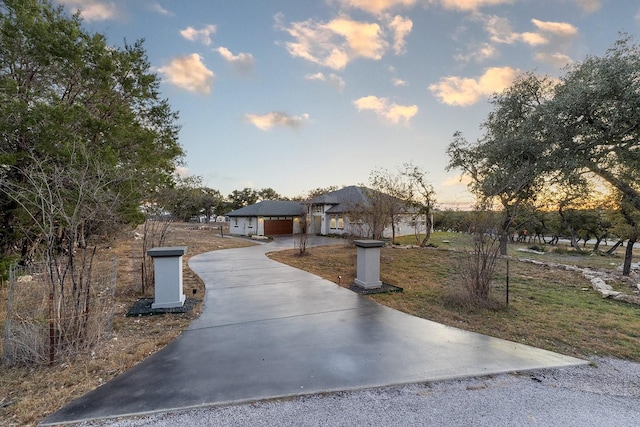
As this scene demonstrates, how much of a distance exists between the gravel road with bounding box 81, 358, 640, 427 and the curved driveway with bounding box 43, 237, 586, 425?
122 mm

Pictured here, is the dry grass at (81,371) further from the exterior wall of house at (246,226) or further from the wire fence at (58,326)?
the exterior wall of house at (246,226)

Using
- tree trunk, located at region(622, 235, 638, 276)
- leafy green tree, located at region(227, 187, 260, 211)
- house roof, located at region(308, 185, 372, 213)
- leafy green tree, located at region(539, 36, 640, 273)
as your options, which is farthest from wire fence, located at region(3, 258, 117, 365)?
leafy green tree, located at region(227, 187, 260, 211)

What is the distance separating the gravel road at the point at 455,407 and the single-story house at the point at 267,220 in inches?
928

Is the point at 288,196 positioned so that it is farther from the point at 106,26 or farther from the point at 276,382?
the point at 276,382

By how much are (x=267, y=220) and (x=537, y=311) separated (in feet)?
76.3

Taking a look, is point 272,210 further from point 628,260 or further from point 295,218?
point 628,260

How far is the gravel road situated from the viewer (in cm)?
232

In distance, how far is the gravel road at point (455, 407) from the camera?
2.32 meters

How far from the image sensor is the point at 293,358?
11.2 feet

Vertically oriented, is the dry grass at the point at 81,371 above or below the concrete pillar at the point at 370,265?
below

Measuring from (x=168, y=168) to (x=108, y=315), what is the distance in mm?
8259

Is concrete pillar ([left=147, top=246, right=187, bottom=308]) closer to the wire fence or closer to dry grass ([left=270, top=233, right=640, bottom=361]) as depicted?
the wire fence

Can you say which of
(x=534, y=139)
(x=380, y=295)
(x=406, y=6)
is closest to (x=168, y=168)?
(x=380, y=295)

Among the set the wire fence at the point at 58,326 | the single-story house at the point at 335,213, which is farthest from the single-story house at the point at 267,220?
the wire fence at the point at 58,326
